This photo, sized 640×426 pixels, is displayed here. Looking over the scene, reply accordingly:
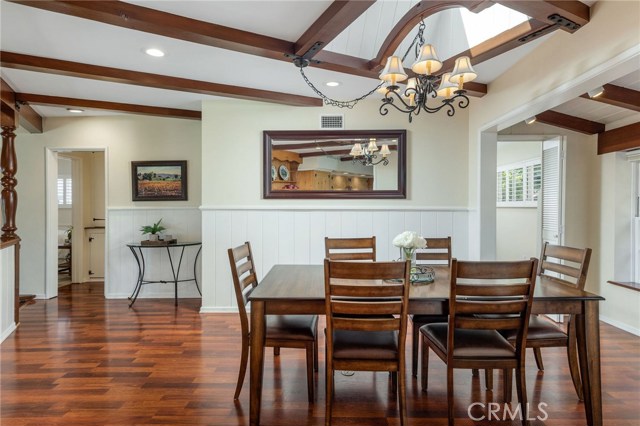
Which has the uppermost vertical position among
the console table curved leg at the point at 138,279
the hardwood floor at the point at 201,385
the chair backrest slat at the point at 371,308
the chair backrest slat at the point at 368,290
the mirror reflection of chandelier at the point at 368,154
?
the mirror reflection of chandelier at the point at 368,154

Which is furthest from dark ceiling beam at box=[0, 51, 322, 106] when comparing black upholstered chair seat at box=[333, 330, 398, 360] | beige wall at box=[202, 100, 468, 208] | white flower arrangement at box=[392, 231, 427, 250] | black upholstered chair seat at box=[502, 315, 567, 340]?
black upholstered chair seat at box=[502, 315, 567, 340]

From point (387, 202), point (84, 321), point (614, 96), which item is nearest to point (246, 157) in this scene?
point (387, 202)

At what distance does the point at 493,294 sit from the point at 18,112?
4985mm

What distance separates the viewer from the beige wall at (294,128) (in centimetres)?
417

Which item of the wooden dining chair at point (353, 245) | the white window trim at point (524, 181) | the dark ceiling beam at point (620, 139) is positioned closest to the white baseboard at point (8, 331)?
the wooden dining chair at point (353, 245)

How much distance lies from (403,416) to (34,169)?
5463mm

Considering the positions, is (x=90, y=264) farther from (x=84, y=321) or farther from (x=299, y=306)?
(x=299, y=306)

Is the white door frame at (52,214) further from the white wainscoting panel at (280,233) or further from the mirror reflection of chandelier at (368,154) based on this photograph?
the mirror reflection of chandelier at (368,154)

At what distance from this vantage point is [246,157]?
13.8 ft

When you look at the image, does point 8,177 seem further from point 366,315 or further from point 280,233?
point 366,315

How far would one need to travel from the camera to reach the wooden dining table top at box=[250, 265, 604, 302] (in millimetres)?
1982

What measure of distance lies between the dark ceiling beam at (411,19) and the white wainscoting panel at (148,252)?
10.4 feet

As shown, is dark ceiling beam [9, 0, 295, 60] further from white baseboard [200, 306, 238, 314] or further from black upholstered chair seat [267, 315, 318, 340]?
white baseboard [200, 306, 238, 314]

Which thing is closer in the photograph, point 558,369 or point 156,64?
point 558,369
